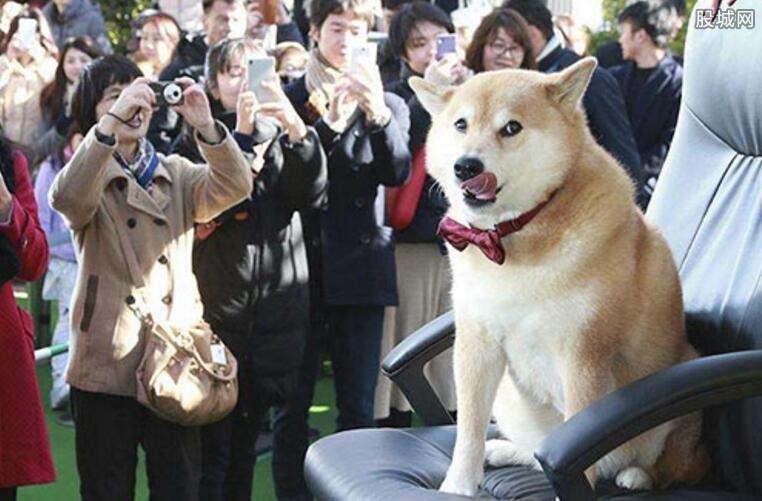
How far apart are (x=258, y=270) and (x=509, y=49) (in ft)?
4.27

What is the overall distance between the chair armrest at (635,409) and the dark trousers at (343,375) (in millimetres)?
1932

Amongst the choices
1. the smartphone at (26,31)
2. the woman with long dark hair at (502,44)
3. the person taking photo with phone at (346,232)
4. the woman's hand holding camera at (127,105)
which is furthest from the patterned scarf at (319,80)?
the smartphone at (26,31)

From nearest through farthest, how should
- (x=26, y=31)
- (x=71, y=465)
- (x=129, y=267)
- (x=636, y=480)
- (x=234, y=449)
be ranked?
1. (x=636, y=480)
2. (x=129, y=267)
3. (x=234, y=449)
4. (x=71, y=465)
5. (x=26, y=31)

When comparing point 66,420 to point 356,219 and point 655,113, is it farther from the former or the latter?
point 655,113

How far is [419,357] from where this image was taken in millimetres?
2607

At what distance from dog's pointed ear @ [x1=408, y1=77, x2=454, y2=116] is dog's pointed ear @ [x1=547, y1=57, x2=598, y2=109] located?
0.76 feet

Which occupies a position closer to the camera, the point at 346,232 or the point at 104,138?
the point at 104,138

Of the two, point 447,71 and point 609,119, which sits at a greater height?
point 447,71

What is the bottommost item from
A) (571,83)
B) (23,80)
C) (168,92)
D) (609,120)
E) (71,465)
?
(71,465)

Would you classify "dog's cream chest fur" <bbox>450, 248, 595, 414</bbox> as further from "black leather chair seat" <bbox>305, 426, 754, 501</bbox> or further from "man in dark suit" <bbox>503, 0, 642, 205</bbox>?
"man in dark suit" <bbox>503, 0, 642, 205</bbox>

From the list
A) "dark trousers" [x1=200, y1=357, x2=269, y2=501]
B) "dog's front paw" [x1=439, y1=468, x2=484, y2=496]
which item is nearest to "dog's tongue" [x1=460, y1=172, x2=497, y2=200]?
"dog's front paw" [x1=439, y1=468, x2=484, y2=496]

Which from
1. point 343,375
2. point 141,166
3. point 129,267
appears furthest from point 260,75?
point 343,375

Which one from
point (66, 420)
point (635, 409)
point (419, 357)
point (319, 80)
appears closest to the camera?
point (635, 409)

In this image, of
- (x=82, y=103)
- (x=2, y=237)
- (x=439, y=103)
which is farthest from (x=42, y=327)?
(x=439, y=103)
